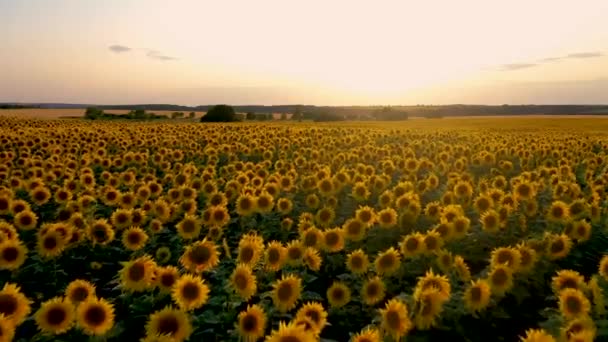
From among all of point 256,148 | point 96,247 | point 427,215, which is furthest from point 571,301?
point 256,148

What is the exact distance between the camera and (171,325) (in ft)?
16.5

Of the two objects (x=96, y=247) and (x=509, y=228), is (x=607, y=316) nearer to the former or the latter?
(x=509, y=228)

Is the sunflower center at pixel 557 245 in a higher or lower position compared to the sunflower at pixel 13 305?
higher

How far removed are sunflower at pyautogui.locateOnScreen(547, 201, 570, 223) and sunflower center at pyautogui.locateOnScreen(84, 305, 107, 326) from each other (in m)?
6.88

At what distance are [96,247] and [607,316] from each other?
7235 mm

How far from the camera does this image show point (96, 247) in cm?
916

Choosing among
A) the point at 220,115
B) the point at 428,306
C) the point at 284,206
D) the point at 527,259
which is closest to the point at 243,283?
the point at 428,306

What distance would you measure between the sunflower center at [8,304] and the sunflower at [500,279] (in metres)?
4.77

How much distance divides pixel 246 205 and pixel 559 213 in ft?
17.0

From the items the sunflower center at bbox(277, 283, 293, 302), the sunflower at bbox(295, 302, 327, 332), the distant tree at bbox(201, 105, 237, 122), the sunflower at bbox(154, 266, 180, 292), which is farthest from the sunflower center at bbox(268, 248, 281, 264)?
the distant tree at bbox(201, 105, 237, 122)

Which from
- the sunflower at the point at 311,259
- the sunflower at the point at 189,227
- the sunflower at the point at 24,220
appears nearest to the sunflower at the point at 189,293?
the sunflower at the point at 311,259

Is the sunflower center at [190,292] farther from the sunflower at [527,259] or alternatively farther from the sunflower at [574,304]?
the sunflower at [527,259]

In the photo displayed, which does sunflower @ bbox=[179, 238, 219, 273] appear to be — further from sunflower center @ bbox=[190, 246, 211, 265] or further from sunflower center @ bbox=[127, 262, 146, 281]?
sunflower center @ bbox=[127, 262, 146, 281]

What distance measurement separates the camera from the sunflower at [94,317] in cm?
510
